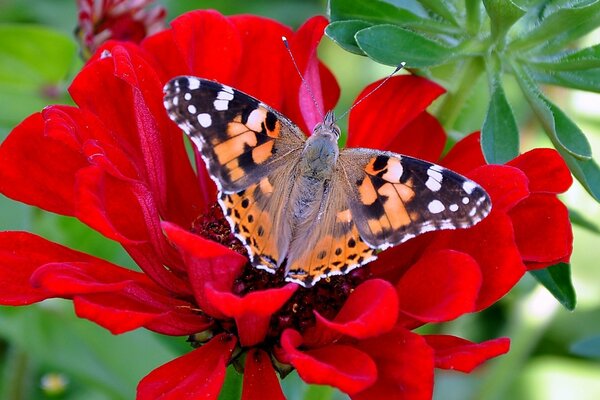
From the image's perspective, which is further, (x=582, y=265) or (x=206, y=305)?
(x=582, y=265)

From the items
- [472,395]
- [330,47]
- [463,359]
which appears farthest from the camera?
[330,47]

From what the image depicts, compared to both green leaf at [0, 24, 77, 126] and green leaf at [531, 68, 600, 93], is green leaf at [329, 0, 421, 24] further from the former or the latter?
green leaf at [0, 24, 77, 126]

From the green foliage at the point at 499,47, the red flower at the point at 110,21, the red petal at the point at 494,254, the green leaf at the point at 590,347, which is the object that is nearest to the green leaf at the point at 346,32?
the green foliage at the point at 499,47

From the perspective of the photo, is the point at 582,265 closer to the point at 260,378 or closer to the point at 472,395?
the point at 472,395

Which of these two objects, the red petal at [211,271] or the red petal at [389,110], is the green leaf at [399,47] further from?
the red petal at [211,271]

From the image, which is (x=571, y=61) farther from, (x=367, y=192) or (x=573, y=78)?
(x=367, y=192)

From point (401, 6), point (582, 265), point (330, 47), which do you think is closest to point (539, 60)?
point (401, 6)
